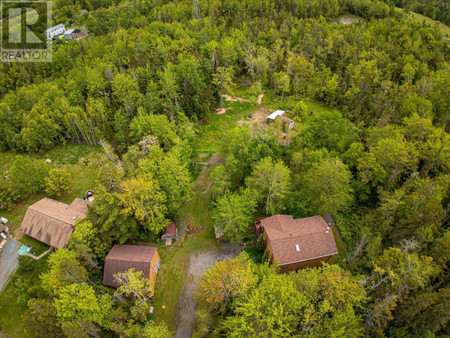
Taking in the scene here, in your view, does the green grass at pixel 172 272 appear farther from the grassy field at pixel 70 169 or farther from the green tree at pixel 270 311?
the grassy field at pixel 70 169

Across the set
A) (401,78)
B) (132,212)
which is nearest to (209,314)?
(132,212)

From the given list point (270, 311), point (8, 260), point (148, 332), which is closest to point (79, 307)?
point (148, 332)

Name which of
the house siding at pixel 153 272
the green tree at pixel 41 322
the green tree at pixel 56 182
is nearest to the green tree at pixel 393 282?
the house siding at pixel 153 272

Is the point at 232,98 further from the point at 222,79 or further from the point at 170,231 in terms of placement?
the point at 170,231

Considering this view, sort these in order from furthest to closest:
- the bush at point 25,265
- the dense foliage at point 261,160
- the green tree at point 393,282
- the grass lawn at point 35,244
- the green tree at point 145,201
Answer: the grass lawn at point 35,244
the bush at point 25,265
the green tree at point 145,201
the dense foliage at point 261,160
the green tree at point 393,282

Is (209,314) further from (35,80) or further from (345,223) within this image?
(35,80)

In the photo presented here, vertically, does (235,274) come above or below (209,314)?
above
